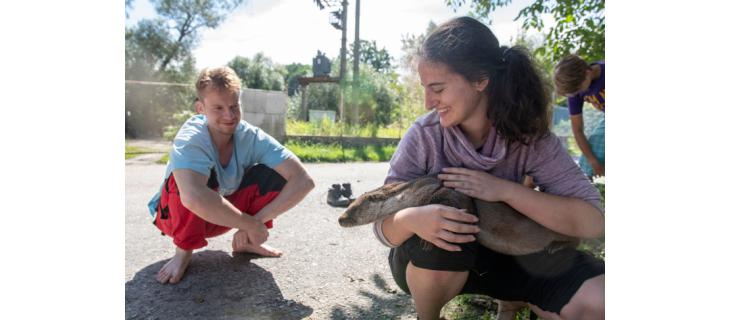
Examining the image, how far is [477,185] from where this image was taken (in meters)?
1.65

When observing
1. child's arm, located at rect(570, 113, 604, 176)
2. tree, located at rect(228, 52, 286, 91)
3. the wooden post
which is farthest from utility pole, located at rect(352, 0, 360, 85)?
tree, located at rect(228, 52, 286, 91)

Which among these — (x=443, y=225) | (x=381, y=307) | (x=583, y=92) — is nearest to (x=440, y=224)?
(x=443, y=225)

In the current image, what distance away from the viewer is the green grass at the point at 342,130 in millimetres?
4285

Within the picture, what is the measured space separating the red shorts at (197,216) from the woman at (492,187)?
0.94 metres

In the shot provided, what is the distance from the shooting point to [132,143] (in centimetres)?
319

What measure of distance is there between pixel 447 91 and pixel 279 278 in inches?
48.6

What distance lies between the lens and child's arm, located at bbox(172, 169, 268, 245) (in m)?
2.11

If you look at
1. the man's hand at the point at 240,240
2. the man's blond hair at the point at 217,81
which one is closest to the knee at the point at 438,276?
the man's hand at the point at 240,240

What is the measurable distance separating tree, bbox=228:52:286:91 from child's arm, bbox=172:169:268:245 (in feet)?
8.42

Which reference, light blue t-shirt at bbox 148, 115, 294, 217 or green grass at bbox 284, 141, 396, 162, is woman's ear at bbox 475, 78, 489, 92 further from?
green grass at bbox 284, 141, 396, 162

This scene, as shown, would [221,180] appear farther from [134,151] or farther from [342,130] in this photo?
[342,130]

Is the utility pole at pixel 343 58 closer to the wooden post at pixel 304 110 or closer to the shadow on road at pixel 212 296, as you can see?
the wooden post at pixel 304 110
